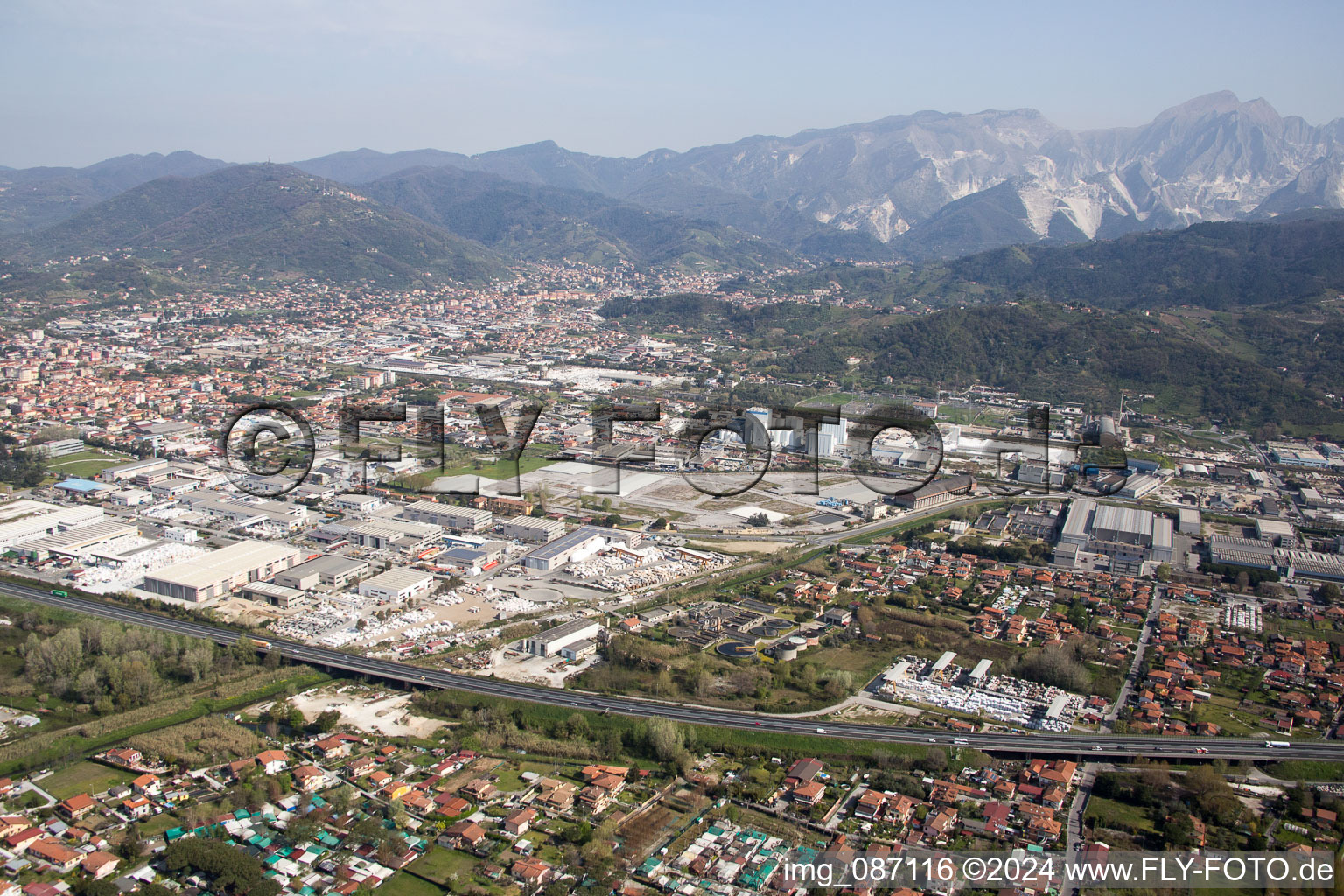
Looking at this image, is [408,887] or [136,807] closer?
[408,887]

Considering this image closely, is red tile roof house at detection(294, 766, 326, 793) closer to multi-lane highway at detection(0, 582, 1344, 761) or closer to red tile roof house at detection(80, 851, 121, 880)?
red tile roof house at detection(80, 851, 121, 880)

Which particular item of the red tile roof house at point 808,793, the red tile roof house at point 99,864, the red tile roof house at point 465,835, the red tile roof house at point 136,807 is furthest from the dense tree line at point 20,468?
the red tile roof house at point 808,793

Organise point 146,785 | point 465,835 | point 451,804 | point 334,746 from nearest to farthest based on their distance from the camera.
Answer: point 465,835 → point 451,804 → point 146,785 → point 334,746

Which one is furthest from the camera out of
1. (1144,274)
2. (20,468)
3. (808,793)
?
(1144,274)

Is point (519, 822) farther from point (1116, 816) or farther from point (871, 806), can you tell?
point (1116, 816)

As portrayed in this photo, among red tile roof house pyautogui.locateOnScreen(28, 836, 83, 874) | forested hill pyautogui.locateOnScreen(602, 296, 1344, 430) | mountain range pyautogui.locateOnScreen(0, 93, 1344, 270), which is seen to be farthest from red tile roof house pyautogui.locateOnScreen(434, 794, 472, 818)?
mountain range pyautogui.locateOnScreen(0, 93, 1344, 270)

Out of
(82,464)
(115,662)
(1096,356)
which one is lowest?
(115,662)

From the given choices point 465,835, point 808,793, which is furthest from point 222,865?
point 808,793

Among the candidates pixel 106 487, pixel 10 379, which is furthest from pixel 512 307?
pixel 106 487
